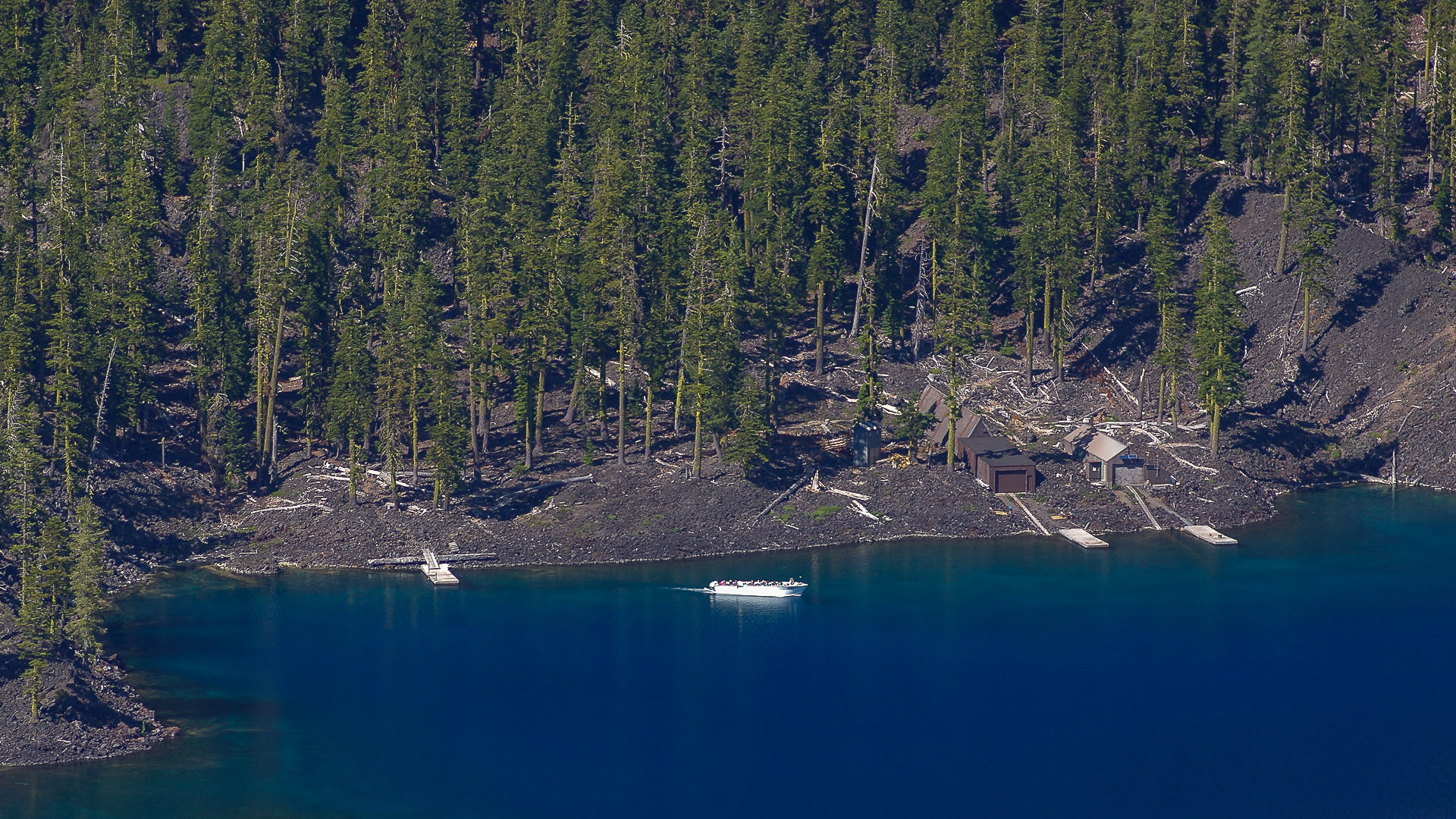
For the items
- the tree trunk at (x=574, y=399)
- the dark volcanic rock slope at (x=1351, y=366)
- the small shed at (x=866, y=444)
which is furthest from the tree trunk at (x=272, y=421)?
the dark volcanic rock slope at (x=1351, y=366)

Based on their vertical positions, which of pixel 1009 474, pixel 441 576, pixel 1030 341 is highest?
pixel 1030 341

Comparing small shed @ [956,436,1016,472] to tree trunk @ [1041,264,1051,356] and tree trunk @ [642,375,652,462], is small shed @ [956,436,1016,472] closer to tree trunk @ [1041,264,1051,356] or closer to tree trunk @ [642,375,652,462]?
tree trunk @ [1041,264,1051,356]

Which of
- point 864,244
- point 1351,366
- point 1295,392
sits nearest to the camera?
point 1295,392

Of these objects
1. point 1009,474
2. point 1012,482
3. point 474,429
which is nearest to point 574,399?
point 474,429

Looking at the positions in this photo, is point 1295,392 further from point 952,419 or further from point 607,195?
point 607,195

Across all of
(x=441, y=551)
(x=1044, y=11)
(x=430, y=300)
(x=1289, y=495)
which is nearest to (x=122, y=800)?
(x=441, y=551)

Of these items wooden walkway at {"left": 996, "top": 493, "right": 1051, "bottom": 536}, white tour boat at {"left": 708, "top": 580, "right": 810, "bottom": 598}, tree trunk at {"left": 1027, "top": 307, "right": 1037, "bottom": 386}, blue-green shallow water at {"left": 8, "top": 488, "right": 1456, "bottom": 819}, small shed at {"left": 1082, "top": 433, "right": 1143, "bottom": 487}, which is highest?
tree trunk at {"left": 1027, "top": 307, "right": 1037, "bottom": 386}

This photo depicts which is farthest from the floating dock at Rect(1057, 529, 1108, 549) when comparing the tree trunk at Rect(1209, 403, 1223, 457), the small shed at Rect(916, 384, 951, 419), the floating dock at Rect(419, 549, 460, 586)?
the floating dock at Rect(419, 549, 460, 586)
